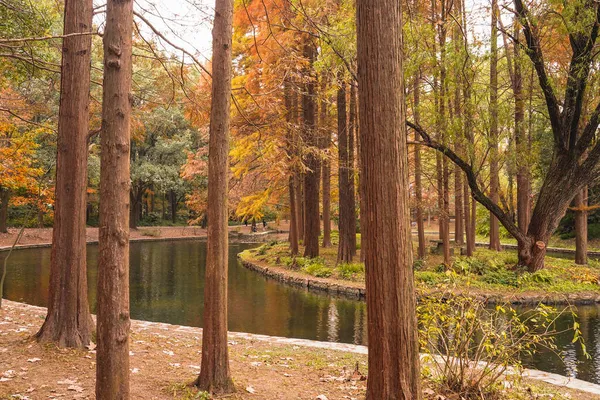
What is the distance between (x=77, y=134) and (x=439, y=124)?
9.83 m

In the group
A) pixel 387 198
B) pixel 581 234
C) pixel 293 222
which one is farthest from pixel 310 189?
pixel 387 198

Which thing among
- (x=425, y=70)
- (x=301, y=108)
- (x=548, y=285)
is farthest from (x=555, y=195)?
(x=301, y=108)

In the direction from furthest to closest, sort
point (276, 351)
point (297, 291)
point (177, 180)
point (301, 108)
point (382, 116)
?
point (177, 180), point (301, 108), point (297, 291), point (276, 351), point (382, 116)

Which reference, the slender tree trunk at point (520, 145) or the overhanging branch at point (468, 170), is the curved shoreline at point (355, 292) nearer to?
the overhanging branch at point (468, 170)

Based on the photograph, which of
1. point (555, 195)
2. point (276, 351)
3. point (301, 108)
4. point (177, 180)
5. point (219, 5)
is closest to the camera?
point (219, 5)

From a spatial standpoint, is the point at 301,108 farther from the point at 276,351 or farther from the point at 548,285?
the point at 276,351

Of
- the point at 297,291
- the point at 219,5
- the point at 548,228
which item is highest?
the point at 219,5

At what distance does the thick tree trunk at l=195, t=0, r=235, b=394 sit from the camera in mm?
4320

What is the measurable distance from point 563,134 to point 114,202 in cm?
1238

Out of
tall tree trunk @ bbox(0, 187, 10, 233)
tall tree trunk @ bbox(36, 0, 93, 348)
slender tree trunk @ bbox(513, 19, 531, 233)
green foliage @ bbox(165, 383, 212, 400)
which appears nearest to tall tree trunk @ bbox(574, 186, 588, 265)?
slender tree trunk @ bbox(513, 19, 531, 233)

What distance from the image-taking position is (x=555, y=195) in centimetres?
1266

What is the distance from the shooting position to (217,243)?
436 centimetres

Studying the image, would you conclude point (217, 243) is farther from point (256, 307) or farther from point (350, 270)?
point (350, 270)

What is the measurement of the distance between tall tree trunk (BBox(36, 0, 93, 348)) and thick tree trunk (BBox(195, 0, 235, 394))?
1.87 meters
